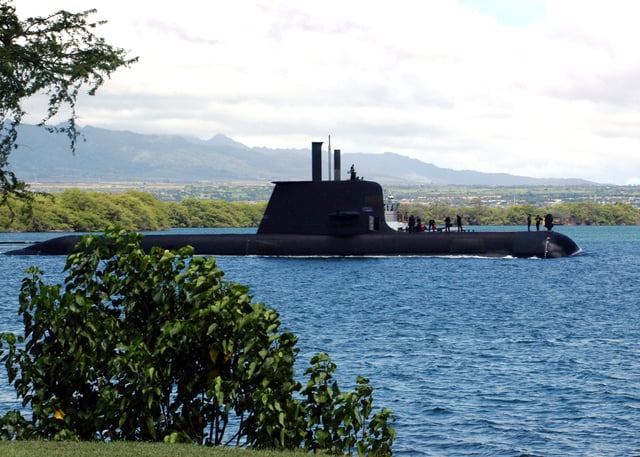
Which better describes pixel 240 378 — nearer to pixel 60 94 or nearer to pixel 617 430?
pixel 60 94

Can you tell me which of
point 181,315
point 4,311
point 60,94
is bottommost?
point 4,311

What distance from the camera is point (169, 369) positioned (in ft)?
39.9

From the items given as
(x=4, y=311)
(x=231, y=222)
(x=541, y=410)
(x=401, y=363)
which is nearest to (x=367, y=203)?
(x=4, y=311)

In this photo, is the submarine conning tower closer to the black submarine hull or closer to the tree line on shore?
the black submarine hull

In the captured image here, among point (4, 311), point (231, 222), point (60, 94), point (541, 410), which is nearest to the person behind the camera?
point (60, 94)

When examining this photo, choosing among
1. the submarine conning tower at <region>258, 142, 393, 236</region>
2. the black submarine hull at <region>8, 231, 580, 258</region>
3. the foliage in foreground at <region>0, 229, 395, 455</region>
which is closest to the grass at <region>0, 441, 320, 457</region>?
the foliage in foreground at <region>0, 229, 395, 455</region>

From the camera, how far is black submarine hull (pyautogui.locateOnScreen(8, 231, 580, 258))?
5425cm

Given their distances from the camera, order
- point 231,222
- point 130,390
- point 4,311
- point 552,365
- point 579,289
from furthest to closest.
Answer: point 231,222
point 579,289
point 4,311
point 552,365
point 130,390

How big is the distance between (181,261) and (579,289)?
36362mm

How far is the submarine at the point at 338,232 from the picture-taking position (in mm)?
53594

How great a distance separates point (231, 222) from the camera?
184 m

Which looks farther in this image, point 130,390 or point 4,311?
point 4,311

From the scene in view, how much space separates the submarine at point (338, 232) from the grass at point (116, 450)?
41.4m

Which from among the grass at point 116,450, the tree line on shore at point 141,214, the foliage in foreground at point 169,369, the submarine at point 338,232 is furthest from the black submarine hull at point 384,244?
the tree line on shore at point 141,214
